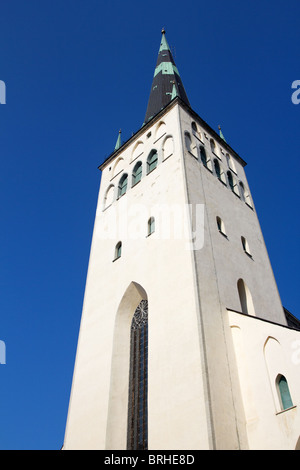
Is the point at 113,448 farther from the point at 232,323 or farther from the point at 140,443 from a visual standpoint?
the point at 232,323

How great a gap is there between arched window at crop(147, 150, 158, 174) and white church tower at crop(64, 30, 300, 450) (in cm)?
5

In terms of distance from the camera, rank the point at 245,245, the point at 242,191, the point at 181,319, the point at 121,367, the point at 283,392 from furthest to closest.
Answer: the point at 242,191 → the point at 245,245 → the point at 121,367 → the point at 181,319 → the point at 283,392

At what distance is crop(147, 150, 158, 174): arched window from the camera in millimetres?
17947

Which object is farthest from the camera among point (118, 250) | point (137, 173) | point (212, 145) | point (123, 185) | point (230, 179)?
point (212, 145)

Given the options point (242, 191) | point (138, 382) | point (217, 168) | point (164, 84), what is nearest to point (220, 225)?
point (217, 168)

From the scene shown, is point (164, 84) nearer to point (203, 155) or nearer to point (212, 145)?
point (212, 145)

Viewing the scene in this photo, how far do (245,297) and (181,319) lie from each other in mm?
3614

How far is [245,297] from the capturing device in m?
14.0

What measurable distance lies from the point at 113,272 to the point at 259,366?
6.61 m

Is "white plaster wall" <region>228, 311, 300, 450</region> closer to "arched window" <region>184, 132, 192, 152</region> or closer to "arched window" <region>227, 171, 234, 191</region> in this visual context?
"arched window" <region>184, 132, 192, 152</region>

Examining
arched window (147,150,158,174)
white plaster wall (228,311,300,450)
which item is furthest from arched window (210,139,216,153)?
white plaster wall (228,311,300,450)

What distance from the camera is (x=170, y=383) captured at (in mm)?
10398

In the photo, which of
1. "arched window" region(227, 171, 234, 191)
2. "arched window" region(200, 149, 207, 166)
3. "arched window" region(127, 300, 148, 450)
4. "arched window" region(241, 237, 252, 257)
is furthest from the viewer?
"arched window" region(227, 171, 234, 191)

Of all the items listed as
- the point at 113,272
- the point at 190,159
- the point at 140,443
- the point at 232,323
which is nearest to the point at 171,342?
the point at 232,323
